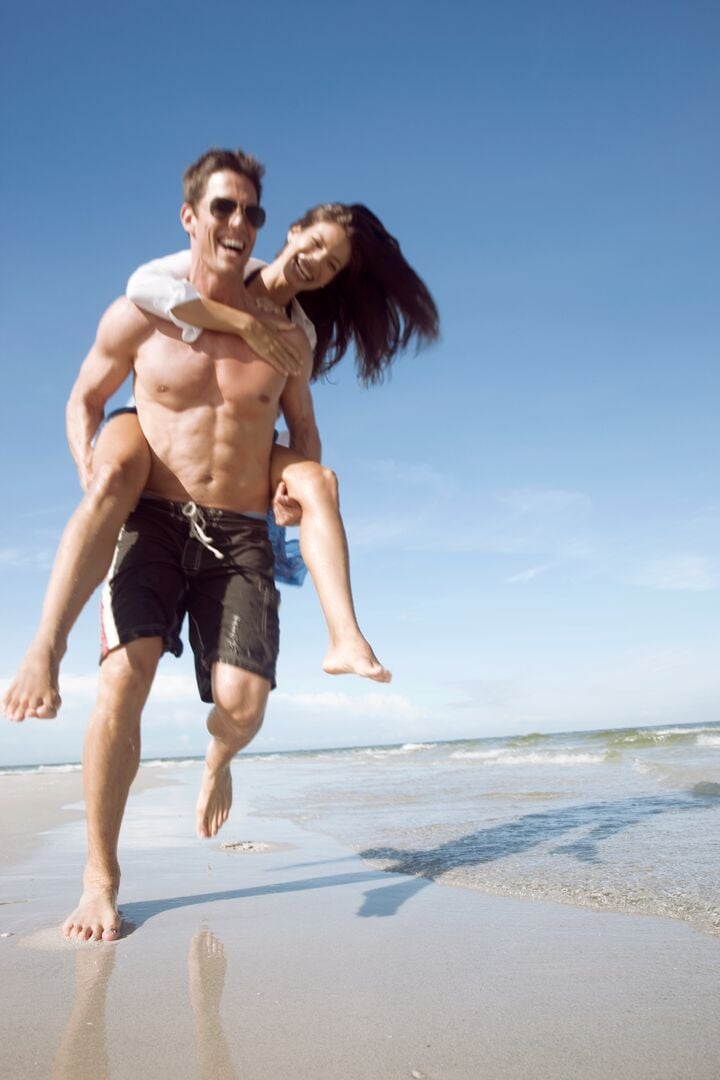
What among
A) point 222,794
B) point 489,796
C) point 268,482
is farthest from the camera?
point 489,796

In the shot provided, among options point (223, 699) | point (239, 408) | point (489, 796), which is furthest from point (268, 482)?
point (489, 796)

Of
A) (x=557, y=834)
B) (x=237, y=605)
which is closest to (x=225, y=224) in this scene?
(x=237, y=605)

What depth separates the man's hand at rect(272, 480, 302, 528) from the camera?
3246mm

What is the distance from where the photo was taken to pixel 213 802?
362 cm

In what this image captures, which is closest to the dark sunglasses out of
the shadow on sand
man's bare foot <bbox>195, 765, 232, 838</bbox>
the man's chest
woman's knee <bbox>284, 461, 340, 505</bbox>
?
A: the man's chest

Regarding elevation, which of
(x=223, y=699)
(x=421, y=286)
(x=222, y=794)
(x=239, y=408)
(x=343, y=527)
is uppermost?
(x=421, y=286)

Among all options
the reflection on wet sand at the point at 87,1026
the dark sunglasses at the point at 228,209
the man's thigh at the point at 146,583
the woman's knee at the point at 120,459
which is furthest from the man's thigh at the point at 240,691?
the dark sunglasses at the point at 228,209

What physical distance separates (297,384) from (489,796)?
4.29 meters

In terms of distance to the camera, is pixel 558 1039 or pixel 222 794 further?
pixel 222 794

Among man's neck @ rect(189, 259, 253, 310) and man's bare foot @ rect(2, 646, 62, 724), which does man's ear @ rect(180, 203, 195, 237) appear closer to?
man's neck @ rect(189, 259, 253, 310)

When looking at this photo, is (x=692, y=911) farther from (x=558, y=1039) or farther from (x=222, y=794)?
(x=222, y=794)

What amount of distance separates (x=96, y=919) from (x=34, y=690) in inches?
29.4

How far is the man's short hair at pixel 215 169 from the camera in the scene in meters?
3.23

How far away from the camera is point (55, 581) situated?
281cm
